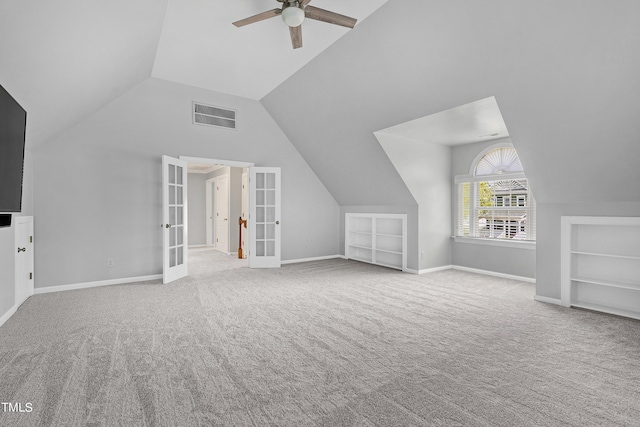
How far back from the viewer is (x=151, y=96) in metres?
5.02

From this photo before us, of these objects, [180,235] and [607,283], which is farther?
[180,235]

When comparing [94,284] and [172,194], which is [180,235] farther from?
[94,284]

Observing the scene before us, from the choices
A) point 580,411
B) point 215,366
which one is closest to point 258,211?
point 215,366

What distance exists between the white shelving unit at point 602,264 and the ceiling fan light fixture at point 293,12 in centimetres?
379

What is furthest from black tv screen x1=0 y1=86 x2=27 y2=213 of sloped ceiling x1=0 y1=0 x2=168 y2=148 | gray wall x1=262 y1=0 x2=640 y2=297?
gray wall x1=262 y1=0 x2=640 y2=297

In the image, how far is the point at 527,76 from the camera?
2.97m

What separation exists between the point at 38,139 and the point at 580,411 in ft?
19.2

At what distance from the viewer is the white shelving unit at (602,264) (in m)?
3.43

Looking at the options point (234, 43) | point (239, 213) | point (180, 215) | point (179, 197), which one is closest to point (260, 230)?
point (180, 215)

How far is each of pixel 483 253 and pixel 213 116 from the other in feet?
17.9

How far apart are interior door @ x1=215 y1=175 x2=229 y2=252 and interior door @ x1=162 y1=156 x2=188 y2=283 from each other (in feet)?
9.41

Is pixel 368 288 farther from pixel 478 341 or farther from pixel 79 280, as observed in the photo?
pixel 79 280

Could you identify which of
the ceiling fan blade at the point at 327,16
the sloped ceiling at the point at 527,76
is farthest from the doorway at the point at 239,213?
the ceiling fan blade at the point at 327,16

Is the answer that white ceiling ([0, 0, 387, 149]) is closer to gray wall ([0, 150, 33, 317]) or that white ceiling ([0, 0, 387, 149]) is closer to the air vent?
the air vent
